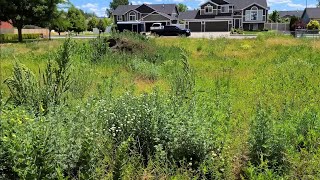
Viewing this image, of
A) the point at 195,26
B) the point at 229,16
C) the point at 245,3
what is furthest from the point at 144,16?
the point at 245,3

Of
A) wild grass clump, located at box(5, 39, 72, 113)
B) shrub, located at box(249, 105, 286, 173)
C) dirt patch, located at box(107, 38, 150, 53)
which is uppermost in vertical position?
dirt patch, located at box(107, 38, 150, 53)

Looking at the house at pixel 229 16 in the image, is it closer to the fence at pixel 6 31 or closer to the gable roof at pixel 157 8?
the gable roof at pixel 157 8

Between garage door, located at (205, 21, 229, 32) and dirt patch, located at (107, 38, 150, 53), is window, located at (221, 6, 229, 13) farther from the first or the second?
dirt patch, located at (107, 38, 150, 53)

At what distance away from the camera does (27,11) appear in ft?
92.9

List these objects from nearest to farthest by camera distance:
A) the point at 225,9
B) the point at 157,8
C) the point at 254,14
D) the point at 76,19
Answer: the point at 76,19 → the point at 254,14 → the point at 225,9 → the point at 157,8

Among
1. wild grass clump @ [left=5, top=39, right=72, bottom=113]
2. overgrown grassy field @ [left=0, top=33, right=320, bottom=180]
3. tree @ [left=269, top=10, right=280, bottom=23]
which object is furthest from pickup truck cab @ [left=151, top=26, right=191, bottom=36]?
wild grass clump @ [left=5, top=39, right=72, bottom=113]

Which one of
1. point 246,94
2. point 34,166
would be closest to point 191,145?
point 34,166

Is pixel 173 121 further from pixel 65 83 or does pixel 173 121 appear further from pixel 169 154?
pixel 65 83

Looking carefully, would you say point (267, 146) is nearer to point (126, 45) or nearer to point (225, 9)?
point (126, 45)

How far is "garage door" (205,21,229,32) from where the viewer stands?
163 ft

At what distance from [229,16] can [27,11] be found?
3015 centimetres

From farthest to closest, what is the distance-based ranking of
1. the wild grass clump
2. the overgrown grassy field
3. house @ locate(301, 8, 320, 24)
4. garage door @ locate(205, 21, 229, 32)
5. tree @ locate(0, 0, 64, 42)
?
1. house @ locate(301, 8, 320, 24)
2. garage door @ locate(205, 21, 229, 32)
3. tree @ locate(0, 0, 64, 42)
4. the wild grass clump
5. the overgrown grassy field

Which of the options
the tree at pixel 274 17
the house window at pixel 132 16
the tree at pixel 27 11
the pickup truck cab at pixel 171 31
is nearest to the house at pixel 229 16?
the tree at pixel 274 17

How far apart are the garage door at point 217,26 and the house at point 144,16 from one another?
18.4 ft
